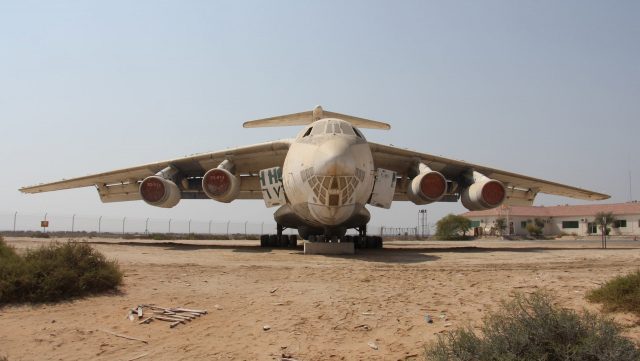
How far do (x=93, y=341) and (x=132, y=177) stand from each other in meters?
15.7

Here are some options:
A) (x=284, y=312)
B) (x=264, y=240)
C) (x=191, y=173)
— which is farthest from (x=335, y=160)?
(x=191, y=173)

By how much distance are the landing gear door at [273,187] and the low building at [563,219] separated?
35393 mm

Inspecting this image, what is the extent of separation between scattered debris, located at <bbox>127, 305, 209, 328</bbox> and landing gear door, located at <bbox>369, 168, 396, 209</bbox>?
9.64 meters

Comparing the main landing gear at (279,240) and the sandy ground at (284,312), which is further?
the main landing gear at (279,240)

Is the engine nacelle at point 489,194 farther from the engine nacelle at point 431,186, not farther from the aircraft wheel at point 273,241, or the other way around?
the aircraft wheel at point 273,241

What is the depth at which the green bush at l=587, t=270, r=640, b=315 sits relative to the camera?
19.3ft

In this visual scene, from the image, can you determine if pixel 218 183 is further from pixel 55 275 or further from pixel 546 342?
pixel 546 342

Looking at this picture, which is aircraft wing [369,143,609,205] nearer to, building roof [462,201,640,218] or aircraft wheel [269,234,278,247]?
aircraft wheel [269,234,278,247]

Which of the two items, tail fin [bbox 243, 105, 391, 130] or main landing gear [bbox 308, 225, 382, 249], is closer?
main landing gear [bbox 308, 225, 382, 249]

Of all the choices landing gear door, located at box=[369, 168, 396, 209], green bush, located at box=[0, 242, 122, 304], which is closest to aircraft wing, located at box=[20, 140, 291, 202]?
landing gear door, located at box=[369, 168, 396, 209]

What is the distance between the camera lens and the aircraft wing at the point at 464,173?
18.5 metres

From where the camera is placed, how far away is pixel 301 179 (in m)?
13.8

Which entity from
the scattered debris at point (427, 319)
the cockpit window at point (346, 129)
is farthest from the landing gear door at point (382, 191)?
the scattered debris at point (427, 319)

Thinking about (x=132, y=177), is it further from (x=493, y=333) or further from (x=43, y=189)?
(x=493, y=333)
